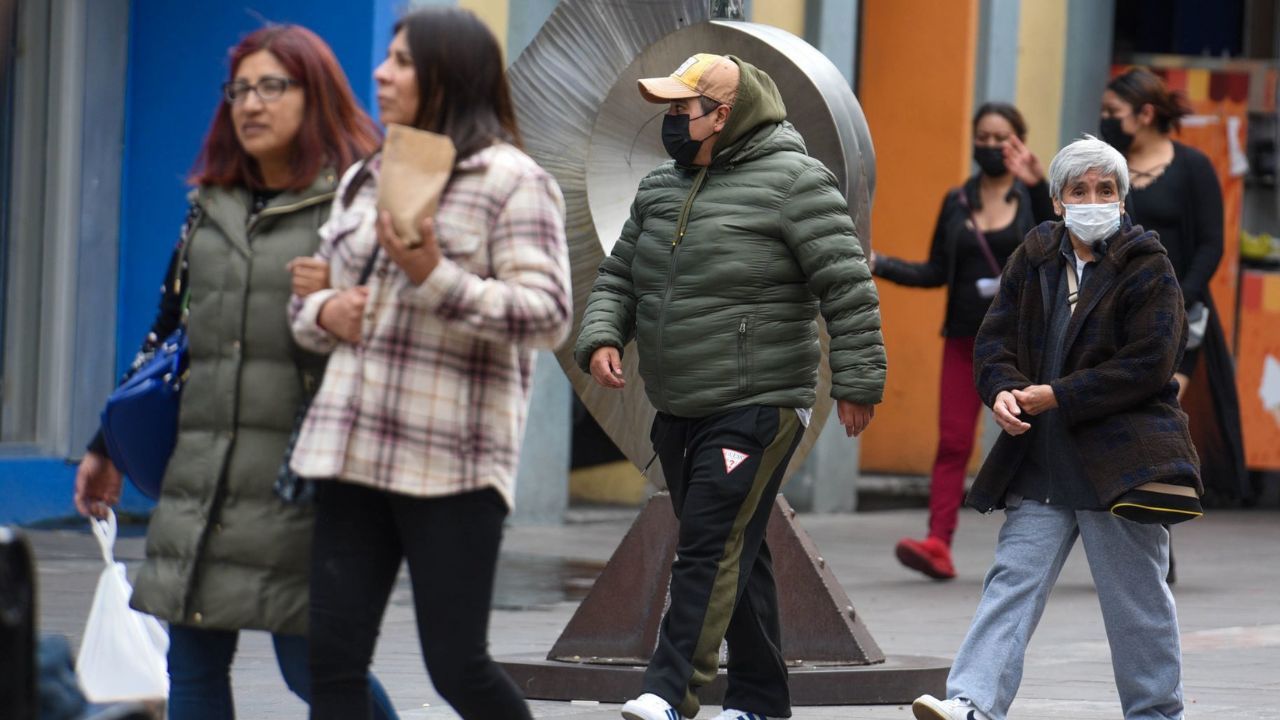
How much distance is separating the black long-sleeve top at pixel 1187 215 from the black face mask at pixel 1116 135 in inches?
7.4

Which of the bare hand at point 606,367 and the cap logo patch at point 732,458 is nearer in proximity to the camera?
the cap logo patch at point 732,458

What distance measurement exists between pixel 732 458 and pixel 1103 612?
3.27ft

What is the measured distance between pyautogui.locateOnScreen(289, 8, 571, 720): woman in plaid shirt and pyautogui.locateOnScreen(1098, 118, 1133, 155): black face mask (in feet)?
17.5

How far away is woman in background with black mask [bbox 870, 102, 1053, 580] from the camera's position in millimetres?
9477

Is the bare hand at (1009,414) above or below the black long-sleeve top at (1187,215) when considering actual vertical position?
below

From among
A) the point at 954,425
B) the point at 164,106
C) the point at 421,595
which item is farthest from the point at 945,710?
the point at 164,106

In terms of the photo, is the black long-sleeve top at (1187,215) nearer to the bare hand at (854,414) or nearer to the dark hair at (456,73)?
the bare hand at (854,414)

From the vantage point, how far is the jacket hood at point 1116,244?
18.7 ft

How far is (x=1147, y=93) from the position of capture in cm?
902

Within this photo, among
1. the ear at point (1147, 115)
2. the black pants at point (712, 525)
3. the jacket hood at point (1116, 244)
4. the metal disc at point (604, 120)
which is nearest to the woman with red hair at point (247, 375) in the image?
the black pants at point (712, 525)

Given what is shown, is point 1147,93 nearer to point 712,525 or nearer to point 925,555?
point 925,555

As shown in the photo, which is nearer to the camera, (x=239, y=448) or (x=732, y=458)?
(x=239, y=448)

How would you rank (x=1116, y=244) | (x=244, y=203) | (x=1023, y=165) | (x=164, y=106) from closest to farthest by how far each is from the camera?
(x=244, y=203) → (x=1116, y=244) → (x=1023, y=165) → (x=164, y=106)

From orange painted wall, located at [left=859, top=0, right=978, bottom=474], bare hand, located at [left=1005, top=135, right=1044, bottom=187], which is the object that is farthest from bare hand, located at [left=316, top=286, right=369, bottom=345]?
orange painted wall, located at [left=859, top=0, right=978, bottom=474]
